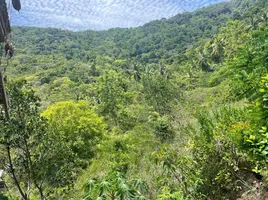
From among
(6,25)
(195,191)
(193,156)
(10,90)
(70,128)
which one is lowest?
(70,128)

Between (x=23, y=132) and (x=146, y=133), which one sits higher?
(x=23, y=132)

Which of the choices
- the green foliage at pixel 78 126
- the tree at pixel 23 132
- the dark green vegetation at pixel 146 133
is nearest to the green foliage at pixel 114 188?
the dark green vegetation at pixel 146 133

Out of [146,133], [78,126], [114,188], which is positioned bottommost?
[146,133]

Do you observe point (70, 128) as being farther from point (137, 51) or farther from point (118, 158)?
point (137, 51)

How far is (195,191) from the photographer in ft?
13.1

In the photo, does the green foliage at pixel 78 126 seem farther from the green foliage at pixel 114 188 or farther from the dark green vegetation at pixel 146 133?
the green foliage at pixel 114 188

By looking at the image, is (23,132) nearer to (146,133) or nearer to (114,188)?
(114,188)

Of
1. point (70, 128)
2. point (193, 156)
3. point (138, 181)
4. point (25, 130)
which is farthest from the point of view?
point (70, 128)

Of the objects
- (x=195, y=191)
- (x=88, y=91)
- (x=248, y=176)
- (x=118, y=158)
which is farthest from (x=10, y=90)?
(x=88, y=91)

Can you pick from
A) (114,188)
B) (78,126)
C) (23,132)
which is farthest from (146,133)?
(114,188)

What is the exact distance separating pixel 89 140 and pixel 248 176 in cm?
1727

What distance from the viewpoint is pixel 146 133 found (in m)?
17.0

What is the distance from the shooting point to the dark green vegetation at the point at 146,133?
351 cm

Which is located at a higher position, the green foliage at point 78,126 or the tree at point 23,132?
the tree at point 23,132
